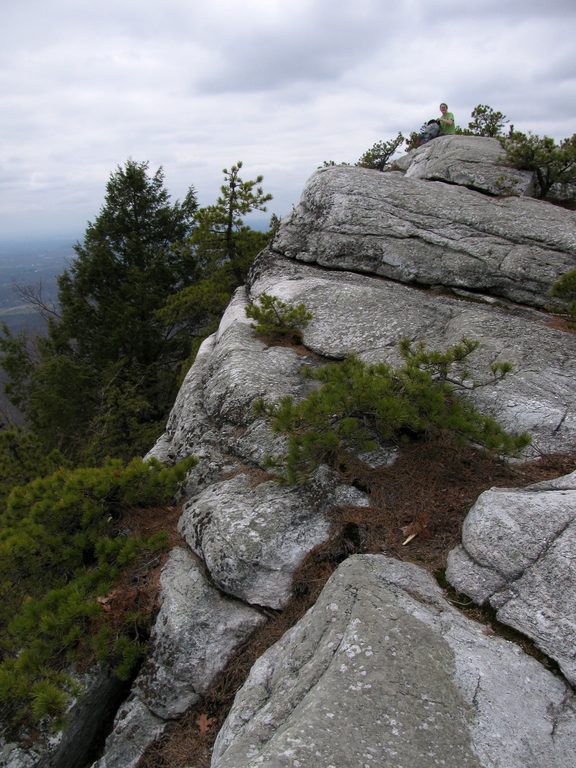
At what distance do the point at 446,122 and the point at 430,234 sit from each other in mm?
11161

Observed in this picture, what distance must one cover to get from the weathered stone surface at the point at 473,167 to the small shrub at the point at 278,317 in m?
7.84

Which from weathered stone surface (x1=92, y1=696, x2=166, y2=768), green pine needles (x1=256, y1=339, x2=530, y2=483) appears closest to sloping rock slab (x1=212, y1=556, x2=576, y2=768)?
weathered stone surface (x1=92, y1=696, x2=166, y2=768)

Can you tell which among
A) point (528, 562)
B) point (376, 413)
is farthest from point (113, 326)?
point (528, 562)

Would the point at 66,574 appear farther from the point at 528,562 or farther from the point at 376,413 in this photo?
the point at 528,562

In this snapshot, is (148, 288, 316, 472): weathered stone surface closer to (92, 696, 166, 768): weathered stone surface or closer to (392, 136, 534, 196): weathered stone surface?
(92, 696, 166, 768): weathered stone surface

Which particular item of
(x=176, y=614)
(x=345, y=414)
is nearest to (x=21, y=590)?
(x=176, y=614)

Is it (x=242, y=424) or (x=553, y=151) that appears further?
(x=553, y=151)

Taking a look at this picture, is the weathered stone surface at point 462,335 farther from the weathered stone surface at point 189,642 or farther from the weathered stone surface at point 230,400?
the weathered stone surface at point 189,642

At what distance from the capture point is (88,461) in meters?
16.6

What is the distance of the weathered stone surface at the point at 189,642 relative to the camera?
5441 mm

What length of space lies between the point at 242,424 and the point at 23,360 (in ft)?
63.4

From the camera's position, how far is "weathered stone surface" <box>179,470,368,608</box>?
586 centimetres

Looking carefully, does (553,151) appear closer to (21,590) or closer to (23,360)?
(21,590)

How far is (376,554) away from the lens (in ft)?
17.6
